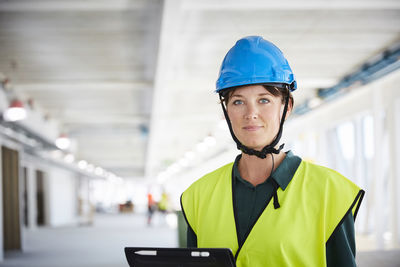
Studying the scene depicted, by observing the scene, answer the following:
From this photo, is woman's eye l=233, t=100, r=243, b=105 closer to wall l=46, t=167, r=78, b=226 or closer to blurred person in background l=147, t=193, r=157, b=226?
blurred person in background l=147, t=193, r=157, b=226

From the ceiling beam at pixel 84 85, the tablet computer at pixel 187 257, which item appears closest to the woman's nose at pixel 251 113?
the tablet computer at pixel 187 257

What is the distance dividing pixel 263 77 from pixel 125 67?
754cm

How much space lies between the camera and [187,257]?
4.36 feet

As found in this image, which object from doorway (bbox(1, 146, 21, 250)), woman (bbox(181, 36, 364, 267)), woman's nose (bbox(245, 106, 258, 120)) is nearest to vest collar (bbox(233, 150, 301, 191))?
woman (bbox(181, 36, 364, 267))

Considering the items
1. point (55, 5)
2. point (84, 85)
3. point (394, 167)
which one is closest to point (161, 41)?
point (55, 5)

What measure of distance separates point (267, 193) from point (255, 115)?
270mm

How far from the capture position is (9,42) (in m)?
7.50

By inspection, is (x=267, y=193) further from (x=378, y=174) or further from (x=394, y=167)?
(x=394, y=167)

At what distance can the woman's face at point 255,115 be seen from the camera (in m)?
1.62

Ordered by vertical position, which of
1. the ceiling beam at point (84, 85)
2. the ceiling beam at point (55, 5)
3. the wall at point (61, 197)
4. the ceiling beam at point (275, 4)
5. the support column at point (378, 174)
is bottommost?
the wall at point (61, 197)

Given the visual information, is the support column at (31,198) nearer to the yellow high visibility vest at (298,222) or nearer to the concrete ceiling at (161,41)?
the concrete ceiling at (161,41)

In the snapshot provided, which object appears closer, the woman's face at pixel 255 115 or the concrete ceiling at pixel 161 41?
the woman's face at pixel 255 115

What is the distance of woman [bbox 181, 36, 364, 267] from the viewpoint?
1.50 meters

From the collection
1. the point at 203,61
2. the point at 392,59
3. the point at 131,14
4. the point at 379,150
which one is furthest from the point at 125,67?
the point at 379,150
